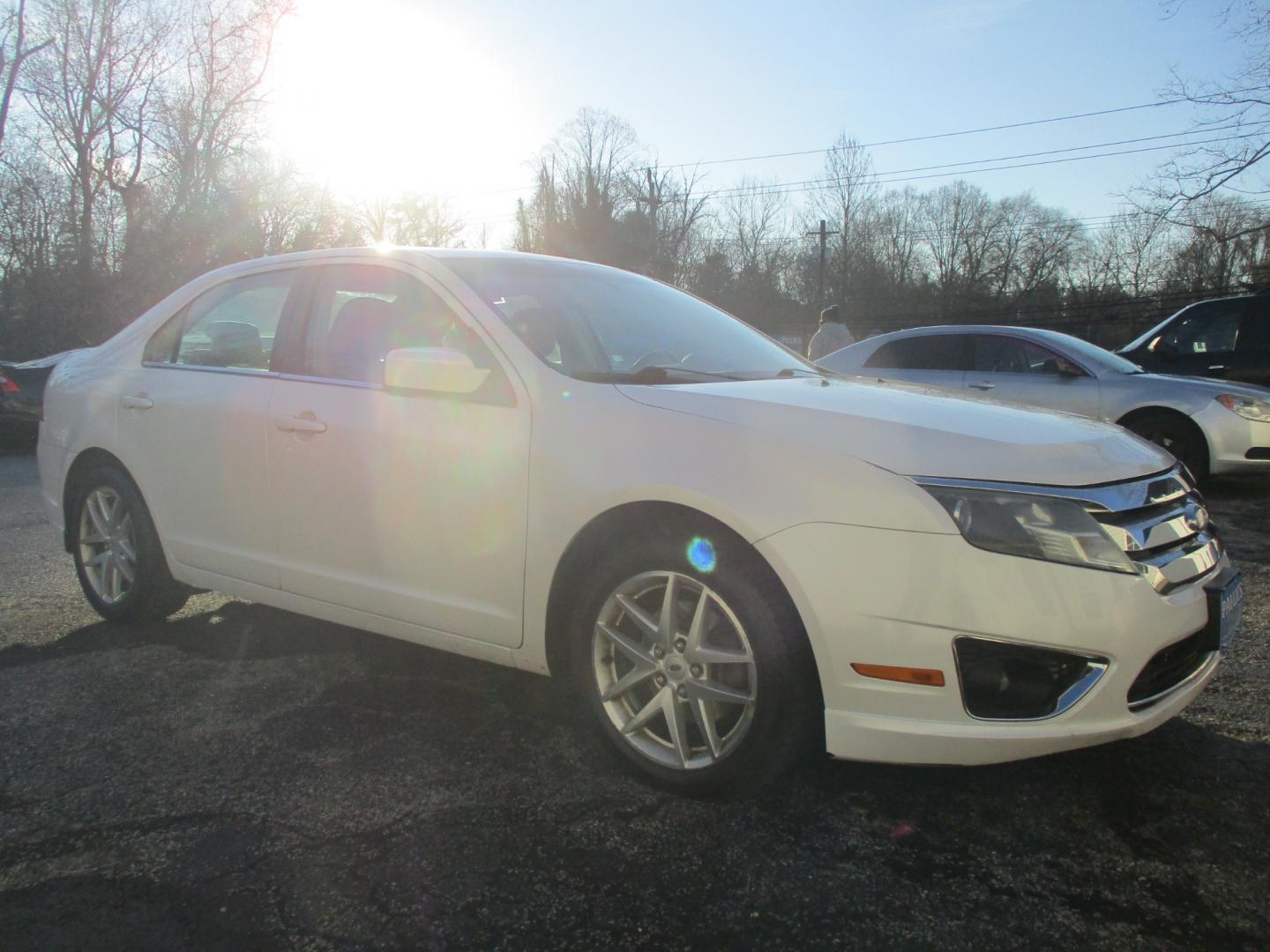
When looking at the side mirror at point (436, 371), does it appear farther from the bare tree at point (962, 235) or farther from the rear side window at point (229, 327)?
the bare tree at point (962, 235)

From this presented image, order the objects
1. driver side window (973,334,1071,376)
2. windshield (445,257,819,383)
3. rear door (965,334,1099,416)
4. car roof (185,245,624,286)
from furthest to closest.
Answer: driver side window (973,334,1071,376)
rear door (965,334,1099,416)
car roof (185,245,624,286)
windshield (445,257,819,383)

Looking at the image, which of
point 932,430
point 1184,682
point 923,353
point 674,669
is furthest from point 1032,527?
point 923,353

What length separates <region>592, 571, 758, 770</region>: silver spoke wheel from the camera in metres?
2.35

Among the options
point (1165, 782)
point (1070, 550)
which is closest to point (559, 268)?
point (1070, 550)

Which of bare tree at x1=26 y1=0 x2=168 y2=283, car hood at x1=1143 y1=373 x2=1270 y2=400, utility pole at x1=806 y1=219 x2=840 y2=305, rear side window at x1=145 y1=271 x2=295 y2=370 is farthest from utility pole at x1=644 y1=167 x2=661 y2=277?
rear side window at x1=145 y1=271 x2=295 y2=370

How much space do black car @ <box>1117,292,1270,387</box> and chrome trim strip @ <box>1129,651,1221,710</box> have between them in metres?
7.12

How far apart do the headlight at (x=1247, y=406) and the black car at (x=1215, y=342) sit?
1379 millimetres

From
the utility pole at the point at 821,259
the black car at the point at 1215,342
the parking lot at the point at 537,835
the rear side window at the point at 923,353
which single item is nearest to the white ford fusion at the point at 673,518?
the parking lot at the point at 537,835

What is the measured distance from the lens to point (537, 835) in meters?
2.29

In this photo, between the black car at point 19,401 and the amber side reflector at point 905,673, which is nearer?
the amber side reflector at point 905,673

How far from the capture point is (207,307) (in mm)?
3924

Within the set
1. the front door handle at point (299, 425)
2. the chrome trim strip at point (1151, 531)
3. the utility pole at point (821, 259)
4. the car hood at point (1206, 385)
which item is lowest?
the chrome trim strip at point (1151, 531)

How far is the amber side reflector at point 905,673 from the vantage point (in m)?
2.11

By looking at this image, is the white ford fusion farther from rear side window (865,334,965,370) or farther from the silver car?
rear side window (865,334,965,370)
